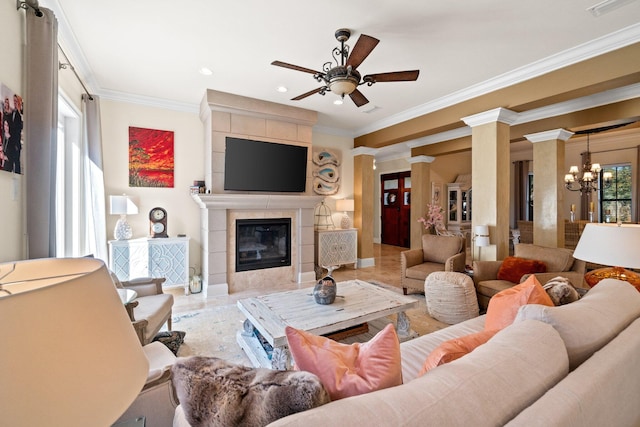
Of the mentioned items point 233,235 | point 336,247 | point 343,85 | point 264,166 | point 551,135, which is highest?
point 551,135

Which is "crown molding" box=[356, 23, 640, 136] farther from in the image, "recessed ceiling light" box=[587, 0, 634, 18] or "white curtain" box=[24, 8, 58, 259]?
"white curtain" box=[24, 8, 58, 259]

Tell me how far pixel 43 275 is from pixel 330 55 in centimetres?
307

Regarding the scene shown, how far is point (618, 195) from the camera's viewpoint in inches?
275

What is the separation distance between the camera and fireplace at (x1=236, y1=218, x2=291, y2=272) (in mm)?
4359

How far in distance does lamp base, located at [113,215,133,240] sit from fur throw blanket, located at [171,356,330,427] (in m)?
3.63

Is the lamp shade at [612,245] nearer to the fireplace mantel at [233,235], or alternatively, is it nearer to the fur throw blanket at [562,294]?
the fur throw blanket at [562,294]

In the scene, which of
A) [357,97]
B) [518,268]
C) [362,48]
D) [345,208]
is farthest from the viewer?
[345,208]

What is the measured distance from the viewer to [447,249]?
409 centimetres

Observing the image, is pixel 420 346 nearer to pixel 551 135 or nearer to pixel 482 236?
pixel 482 236

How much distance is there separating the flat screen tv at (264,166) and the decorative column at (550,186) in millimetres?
4195

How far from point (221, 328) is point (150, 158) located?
2748 millimetres

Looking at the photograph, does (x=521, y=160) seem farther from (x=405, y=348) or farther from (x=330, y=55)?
(x=405, y=348)

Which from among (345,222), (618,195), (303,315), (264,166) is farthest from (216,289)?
(618,195)

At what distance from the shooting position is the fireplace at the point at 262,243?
14.3ft
